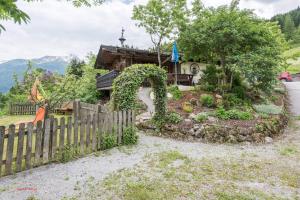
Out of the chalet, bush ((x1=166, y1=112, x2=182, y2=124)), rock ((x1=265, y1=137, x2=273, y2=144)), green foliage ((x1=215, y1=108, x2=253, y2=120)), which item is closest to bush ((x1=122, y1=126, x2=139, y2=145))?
bush ((x1=166, y1=112, x2=182, y2=124))

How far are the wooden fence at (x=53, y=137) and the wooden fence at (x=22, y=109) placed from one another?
53.2 feet

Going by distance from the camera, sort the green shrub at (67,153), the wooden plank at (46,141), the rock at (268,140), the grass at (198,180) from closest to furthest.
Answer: the grass at (198,180), the wooden plank at (46,141), the green shrub at (67,153), the rock at (268,140)

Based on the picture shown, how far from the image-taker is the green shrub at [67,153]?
6035mm

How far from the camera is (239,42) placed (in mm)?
13133

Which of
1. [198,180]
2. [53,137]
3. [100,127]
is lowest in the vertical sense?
[198,180]

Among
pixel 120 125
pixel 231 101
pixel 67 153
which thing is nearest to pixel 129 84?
pixel 120 125

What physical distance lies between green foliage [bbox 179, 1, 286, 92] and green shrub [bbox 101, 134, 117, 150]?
7.92 metres

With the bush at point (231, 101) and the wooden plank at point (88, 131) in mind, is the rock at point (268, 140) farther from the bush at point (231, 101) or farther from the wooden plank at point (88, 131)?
the wooden plank at point (88, 131)

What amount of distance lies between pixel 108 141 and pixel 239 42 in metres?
9.75

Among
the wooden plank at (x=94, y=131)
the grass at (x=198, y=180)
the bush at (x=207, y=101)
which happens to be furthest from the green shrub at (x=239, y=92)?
the wooden plank at (x=94, y=131)

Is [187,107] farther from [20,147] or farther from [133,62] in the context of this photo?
[133,62]

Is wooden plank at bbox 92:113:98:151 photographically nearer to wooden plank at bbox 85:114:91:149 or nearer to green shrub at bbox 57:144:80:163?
wooden plank at bbox 85:114:91:149

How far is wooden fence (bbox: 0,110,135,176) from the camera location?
16.8 feet

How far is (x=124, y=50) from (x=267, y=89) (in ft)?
36.5
